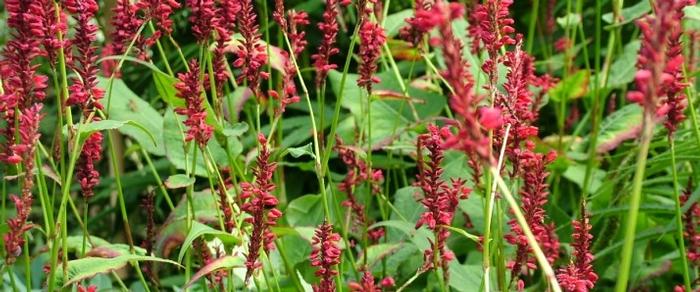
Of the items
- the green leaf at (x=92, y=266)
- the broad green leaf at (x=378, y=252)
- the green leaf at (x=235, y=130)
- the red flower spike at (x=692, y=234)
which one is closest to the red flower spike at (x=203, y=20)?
the green leaf at (x=235, y=130)

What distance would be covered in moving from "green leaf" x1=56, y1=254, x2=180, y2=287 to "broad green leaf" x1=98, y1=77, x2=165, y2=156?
60 cm

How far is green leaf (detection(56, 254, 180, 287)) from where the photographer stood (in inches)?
55.0

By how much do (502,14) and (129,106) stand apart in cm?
108

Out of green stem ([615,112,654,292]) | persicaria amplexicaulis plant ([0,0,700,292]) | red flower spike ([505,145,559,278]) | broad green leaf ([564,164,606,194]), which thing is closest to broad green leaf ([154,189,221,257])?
persicaria amplexicaulis plant ([0,0,700,292])

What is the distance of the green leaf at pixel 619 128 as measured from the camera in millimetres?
2367

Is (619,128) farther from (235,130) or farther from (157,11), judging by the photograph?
(157,11)

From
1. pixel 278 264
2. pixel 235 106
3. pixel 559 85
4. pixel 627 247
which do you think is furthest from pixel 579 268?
pixel 559 85

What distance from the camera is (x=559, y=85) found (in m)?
2.65

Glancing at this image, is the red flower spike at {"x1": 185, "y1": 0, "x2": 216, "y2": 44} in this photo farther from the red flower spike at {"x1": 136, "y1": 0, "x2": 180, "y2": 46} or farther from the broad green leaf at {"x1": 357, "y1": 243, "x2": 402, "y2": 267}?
the broad green leaf at {"x1": 357, "y1": 243, "x2": 402, "y2": 267}

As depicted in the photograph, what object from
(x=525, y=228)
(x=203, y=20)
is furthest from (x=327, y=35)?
(x=525, y=228)

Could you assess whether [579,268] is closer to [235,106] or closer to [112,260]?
[112,260]

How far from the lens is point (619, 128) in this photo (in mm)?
2426

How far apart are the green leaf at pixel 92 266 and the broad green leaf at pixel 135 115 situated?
1.96 feet

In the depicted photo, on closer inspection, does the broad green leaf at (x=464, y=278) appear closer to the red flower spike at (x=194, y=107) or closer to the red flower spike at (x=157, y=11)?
the red flower spike at (x=194, y=107)
